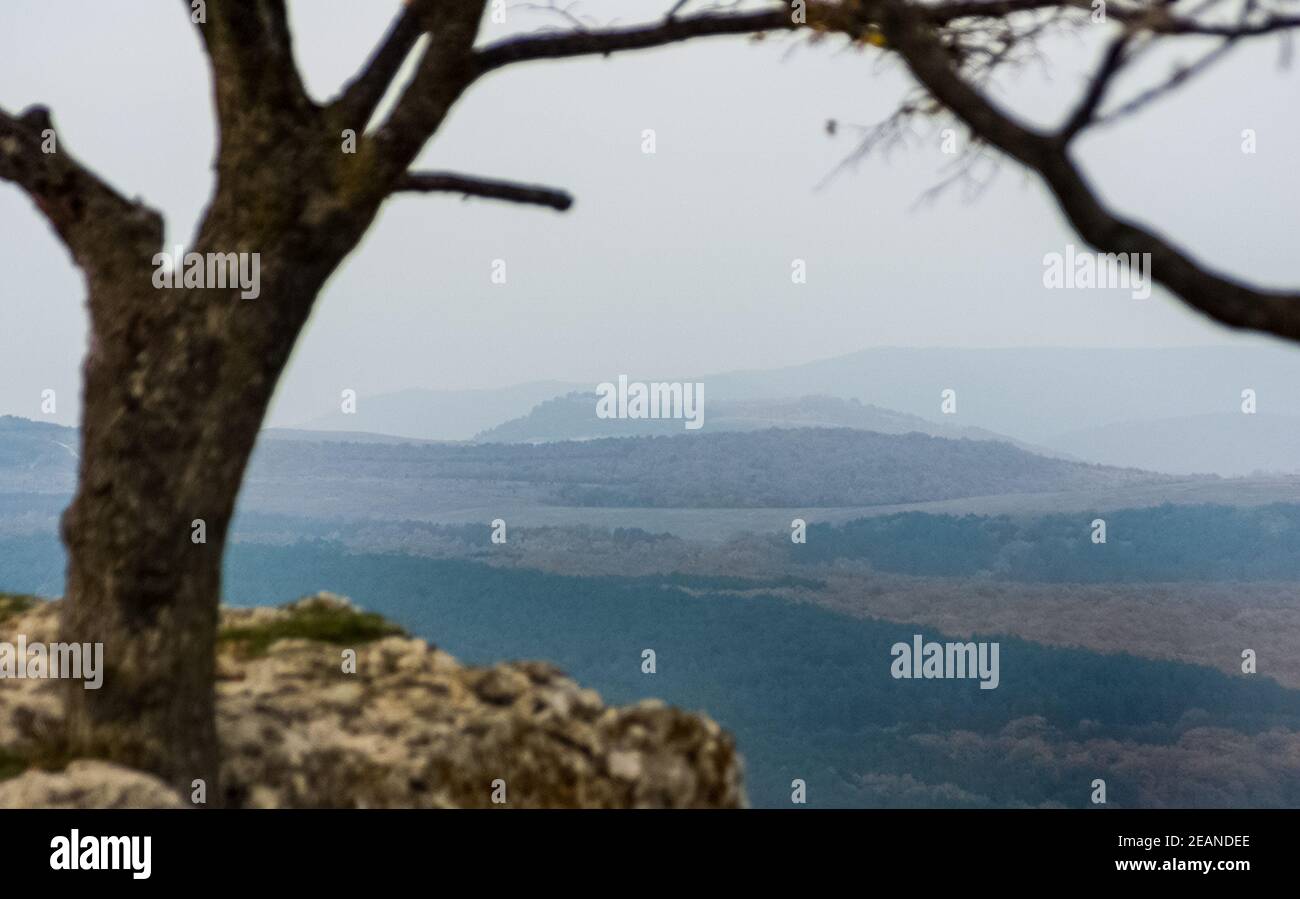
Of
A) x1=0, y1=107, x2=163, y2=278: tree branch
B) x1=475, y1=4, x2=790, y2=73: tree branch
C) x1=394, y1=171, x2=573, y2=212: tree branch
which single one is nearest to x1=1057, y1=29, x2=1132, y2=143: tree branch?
x1=475, y1=4, x2=790, y2=73: tree branch

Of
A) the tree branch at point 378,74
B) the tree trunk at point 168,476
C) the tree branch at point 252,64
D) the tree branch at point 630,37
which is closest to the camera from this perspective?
the tree trunk at point 168,476

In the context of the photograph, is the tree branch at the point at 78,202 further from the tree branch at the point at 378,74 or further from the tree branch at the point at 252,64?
the tree branch at the point at 378,74

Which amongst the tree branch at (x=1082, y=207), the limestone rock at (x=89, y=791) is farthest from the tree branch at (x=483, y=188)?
the limestone rock at (x=89, y=791)

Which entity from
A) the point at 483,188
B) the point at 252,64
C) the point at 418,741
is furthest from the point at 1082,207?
the point at 418,741

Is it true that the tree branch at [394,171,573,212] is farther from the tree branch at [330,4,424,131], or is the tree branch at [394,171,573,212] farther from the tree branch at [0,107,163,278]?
the tree branch at [0,107,163,278]

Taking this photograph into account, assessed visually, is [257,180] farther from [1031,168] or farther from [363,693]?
[1031,168]

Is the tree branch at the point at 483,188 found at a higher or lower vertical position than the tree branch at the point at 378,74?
lower

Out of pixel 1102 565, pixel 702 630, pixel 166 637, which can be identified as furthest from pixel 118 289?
pixel 1102 565
